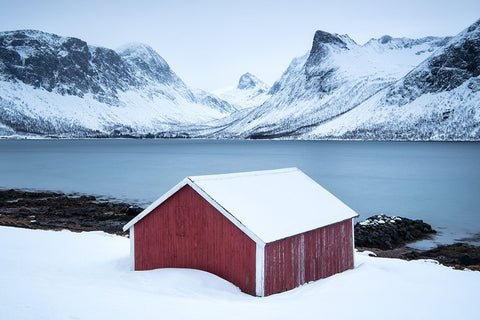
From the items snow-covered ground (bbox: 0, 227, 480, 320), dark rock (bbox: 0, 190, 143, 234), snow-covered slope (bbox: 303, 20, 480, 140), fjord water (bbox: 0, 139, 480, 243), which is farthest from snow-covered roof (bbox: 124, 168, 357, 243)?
snow-covered slope (bbox: 303, 20, 480, 140)

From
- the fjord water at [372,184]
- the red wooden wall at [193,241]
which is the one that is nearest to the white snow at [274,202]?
the red wooden wall at [193,241]

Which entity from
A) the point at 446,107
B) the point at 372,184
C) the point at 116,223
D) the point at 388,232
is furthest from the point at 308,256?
the point at 446,107

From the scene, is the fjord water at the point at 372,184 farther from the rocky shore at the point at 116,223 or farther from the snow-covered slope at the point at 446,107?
the snow-covered slope at the point at 446,107

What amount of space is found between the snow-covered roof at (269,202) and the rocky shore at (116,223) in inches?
342

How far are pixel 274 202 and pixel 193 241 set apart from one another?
3104 millimetres

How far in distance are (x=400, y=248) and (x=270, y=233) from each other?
15.9 metres

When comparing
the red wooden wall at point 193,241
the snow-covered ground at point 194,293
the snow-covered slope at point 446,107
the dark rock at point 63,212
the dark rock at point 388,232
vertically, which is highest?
the snow-covered slope at point 446,107

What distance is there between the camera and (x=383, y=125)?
644 ft

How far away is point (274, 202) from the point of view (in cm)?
1603

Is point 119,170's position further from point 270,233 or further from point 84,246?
point 270,233

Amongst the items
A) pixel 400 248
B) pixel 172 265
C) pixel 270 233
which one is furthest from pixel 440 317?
pixel 400 248

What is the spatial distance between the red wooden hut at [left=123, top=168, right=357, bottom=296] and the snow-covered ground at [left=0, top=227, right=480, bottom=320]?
0.50m

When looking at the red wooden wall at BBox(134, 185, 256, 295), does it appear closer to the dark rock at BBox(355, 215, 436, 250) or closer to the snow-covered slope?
the dark rock at BBox(355, 215, 436, 250)

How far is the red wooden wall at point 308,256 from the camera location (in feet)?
45.2
